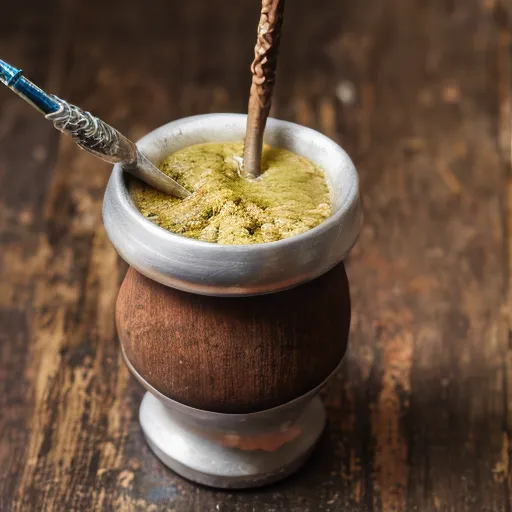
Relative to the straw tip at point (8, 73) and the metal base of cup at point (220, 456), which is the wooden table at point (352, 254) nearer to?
the metal base of cup at point (220, 456)

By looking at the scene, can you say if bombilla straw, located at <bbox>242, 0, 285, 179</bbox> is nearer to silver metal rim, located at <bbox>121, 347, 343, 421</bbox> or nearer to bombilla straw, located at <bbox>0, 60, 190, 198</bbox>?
bombilla straw, located at <bbox>0, 60, 190, 198</bbox>

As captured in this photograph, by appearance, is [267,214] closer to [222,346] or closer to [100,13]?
[222,346]

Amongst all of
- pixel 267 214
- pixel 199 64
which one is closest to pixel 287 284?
pixel 267 214

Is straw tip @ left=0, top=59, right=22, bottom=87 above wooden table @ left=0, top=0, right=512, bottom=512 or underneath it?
above

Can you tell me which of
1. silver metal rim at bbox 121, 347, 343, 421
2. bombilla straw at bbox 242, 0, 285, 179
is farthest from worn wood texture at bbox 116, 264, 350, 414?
bombilla straw at bbox 242, 0, 285, 179

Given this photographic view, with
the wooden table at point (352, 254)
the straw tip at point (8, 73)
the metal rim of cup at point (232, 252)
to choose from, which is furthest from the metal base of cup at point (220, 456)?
the straw tip at point (8, 73)

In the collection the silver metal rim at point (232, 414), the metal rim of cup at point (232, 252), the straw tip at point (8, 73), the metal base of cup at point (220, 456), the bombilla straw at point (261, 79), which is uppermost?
the straw tip at point (8, 73)

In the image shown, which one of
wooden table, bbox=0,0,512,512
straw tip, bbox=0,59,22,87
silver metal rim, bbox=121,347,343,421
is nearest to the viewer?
straw tip, bbox=0,59,22,87
